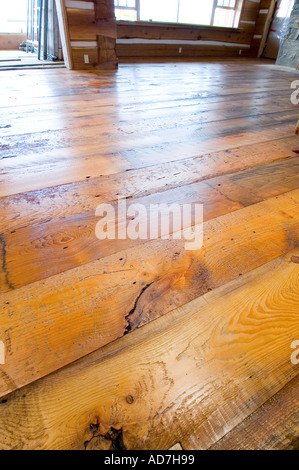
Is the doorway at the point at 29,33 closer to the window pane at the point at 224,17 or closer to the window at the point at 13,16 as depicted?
the window at the point at 13,16

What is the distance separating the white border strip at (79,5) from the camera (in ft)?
9.50

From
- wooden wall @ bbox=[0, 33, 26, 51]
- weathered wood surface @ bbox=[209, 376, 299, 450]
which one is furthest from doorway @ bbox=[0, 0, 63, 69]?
weathered wood surface @ bbox=[209, 376, 299, 450]

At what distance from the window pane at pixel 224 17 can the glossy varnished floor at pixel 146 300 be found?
20.9 feet

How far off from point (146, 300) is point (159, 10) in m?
6.69

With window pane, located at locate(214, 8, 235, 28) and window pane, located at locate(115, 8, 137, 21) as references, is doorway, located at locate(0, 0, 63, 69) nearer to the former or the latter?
window pane, located at locate(115, 8, 137, 21)

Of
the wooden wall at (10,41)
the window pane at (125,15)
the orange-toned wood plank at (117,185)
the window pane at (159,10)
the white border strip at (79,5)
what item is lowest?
the orange-toned wood plank at (117,185)

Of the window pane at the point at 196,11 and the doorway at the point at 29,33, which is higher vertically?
the window pane at the point at 196,11

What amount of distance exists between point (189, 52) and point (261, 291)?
6.67m

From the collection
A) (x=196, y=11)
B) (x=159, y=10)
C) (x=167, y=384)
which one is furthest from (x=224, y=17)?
(x=167, y=384)

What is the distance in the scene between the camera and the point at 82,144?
150cm

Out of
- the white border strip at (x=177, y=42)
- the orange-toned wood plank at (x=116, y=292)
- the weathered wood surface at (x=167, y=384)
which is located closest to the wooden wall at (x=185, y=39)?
the white border strip at (x=177, y=42)

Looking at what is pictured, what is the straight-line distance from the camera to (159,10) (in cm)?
529

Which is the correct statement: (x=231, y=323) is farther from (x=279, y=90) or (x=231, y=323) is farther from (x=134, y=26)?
(x=134, y=26)

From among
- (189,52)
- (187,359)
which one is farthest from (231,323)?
(189,52)
